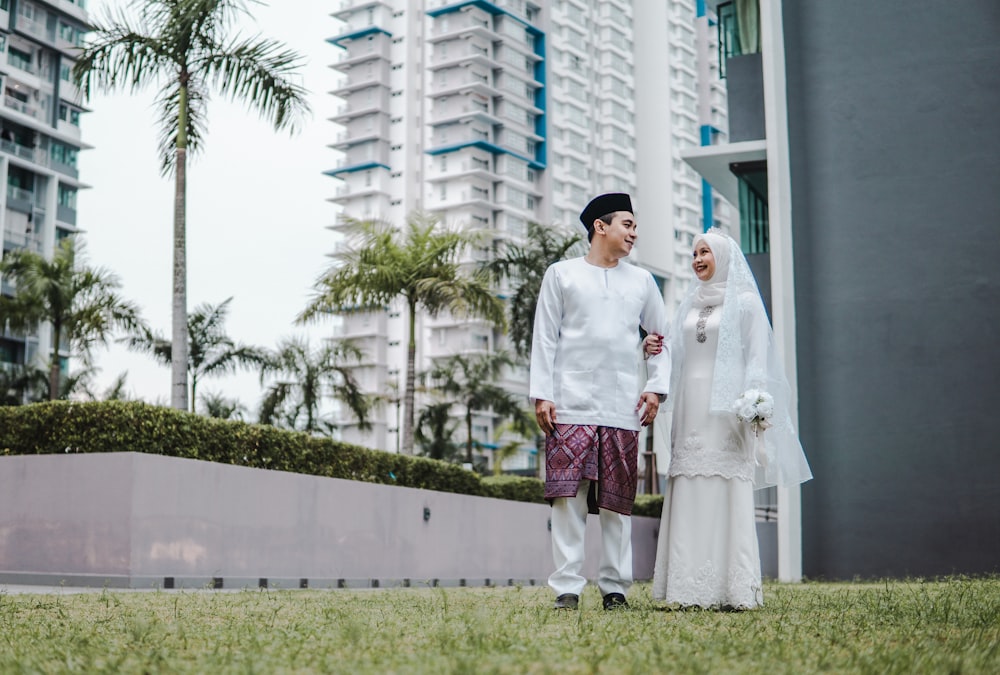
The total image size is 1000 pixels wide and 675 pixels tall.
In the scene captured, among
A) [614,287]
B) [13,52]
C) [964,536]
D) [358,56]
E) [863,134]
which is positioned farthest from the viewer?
[358,56]

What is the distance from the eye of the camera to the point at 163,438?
32.7 feet

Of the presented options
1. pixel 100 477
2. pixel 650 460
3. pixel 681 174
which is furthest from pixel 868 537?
pixel 681 174

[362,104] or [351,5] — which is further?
[351,5]

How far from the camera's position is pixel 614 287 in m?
5.83

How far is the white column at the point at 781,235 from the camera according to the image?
13.9 m

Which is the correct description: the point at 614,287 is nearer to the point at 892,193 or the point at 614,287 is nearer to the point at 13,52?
the point at 892,193

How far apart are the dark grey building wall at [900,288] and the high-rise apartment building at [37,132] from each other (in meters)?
44.8

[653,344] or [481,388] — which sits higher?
[481,388]

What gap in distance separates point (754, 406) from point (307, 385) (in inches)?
892

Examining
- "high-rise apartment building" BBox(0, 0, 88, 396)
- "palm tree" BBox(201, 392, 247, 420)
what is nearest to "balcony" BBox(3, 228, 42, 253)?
"high-rise apartment building" BBox(0, 0, 88, 396)

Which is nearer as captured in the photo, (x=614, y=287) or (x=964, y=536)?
(x=614, y=287)

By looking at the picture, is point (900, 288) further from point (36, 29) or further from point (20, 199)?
point (36, 29)

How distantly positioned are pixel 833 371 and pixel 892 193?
226 centimetres

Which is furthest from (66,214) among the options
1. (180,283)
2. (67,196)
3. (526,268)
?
(180,283)
